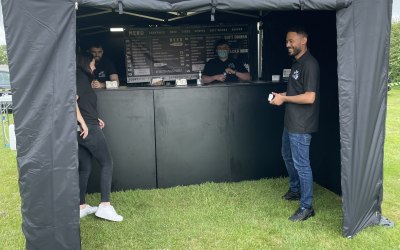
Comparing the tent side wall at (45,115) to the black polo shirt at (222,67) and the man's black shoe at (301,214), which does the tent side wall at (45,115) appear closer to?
the man's black shoe at (301,214)

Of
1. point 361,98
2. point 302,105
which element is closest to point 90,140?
point 302,105

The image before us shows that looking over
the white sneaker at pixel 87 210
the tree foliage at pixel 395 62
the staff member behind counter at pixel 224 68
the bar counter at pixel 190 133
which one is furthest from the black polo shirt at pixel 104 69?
the tree foliage at pixel 395 62

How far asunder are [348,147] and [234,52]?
9.00 feet

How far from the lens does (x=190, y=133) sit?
4926mm

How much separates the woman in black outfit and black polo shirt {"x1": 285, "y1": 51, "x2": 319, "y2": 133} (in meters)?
1.87

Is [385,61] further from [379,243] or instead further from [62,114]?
[62,114]

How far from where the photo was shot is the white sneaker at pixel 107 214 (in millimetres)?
4004

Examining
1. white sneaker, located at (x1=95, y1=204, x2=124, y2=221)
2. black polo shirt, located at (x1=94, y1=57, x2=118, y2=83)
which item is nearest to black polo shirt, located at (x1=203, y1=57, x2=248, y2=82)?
black polo shirt, located at (x1=94, y1=57, x2=118, y2=83)

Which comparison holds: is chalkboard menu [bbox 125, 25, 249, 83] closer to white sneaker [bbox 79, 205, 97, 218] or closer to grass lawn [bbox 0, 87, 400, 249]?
grass lawn [bbox 0, 87, 400, 249]

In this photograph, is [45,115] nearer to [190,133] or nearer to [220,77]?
[190,133]

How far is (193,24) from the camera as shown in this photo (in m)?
5.65

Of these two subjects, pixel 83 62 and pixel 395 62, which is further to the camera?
pixel 395 62

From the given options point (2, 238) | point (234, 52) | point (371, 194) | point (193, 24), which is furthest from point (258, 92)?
point (2, 238)

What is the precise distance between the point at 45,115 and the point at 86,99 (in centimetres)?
107
